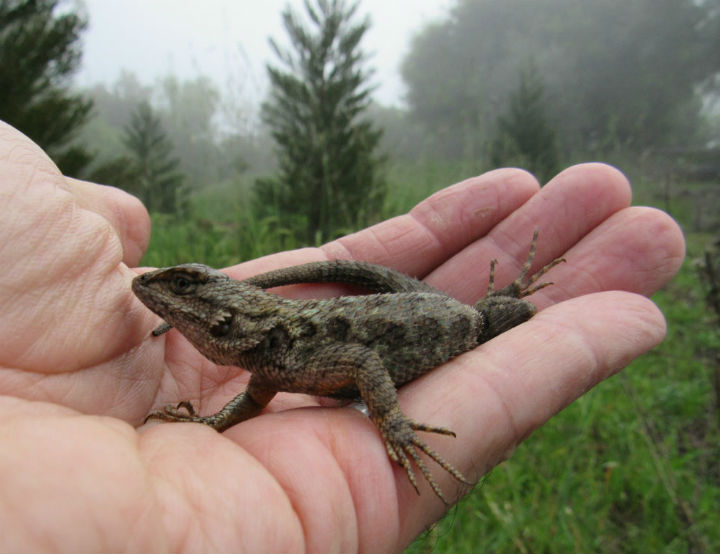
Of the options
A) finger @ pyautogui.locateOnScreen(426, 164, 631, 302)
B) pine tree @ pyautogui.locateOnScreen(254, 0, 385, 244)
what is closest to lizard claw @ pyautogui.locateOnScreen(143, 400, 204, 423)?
finger @ pyautogui.locateOnScreen(426, 164, 631, 302)

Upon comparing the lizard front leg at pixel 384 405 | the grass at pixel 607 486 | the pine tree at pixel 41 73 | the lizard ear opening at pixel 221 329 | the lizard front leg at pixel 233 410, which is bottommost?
the grass at pixel 607 486

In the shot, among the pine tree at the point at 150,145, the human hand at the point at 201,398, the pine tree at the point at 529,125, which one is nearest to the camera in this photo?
the human hand at the point at 201,398

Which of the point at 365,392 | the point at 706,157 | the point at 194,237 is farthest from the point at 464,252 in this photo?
the point at 706,157

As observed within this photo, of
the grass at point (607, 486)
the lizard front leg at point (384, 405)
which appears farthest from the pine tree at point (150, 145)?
the lizard front leg at point (384, 405)

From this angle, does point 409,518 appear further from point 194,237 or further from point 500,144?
point 500,144

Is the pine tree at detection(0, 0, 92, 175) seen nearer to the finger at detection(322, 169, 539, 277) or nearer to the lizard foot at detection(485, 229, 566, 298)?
the finger at detection(322, 169, 539, 277)

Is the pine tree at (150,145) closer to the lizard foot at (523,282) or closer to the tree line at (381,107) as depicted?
the tree line at (381,107)
